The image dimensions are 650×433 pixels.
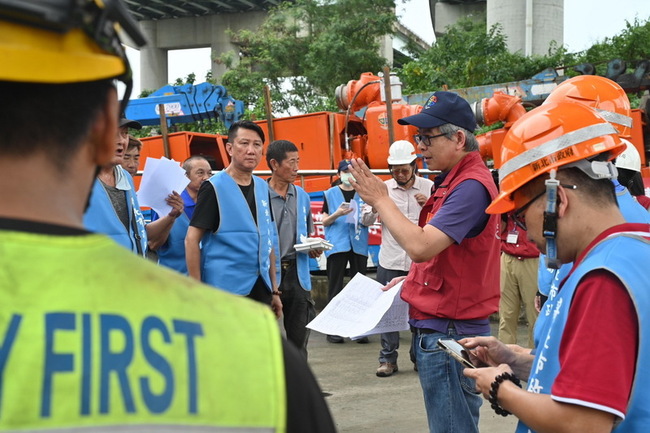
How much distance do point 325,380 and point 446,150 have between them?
382 cm

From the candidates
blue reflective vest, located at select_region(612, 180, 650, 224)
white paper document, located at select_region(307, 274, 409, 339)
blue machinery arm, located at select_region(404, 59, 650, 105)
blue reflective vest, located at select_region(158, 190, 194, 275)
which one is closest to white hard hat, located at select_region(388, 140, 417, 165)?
blue reflective vest, located at select_region(158, 190, 194, 275)

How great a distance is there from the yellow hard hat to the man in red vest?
2430 mm

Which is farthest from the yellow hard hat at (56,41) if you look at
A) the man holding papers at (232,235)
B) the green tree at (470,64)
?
the green tree at (470,64)

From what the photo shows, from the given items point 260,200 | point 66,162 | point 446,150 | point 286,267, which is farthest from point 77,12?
point 286,267

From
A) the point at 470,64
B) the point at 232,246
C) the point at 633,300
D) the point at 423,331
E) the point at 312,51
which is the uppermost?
the point at 312,51

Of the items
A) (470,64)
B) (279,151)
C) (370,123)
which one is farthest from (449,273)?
(470,64)

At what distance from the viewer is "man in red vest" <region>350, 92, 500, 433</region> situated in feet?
11.1

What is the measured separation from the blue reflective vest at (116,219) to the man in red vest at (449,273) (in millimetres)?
1284

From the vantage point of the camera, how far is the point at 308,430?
3.50ft

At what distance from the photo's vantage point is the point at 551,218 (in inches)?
83.1

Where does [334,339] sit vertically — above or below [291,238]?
below

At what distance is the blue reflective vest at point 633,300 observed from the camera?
5.88ft

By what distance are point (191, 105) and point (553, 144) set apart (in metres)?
13.4

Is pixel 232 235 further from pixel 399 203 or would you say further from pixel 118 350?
pixel 118 350
